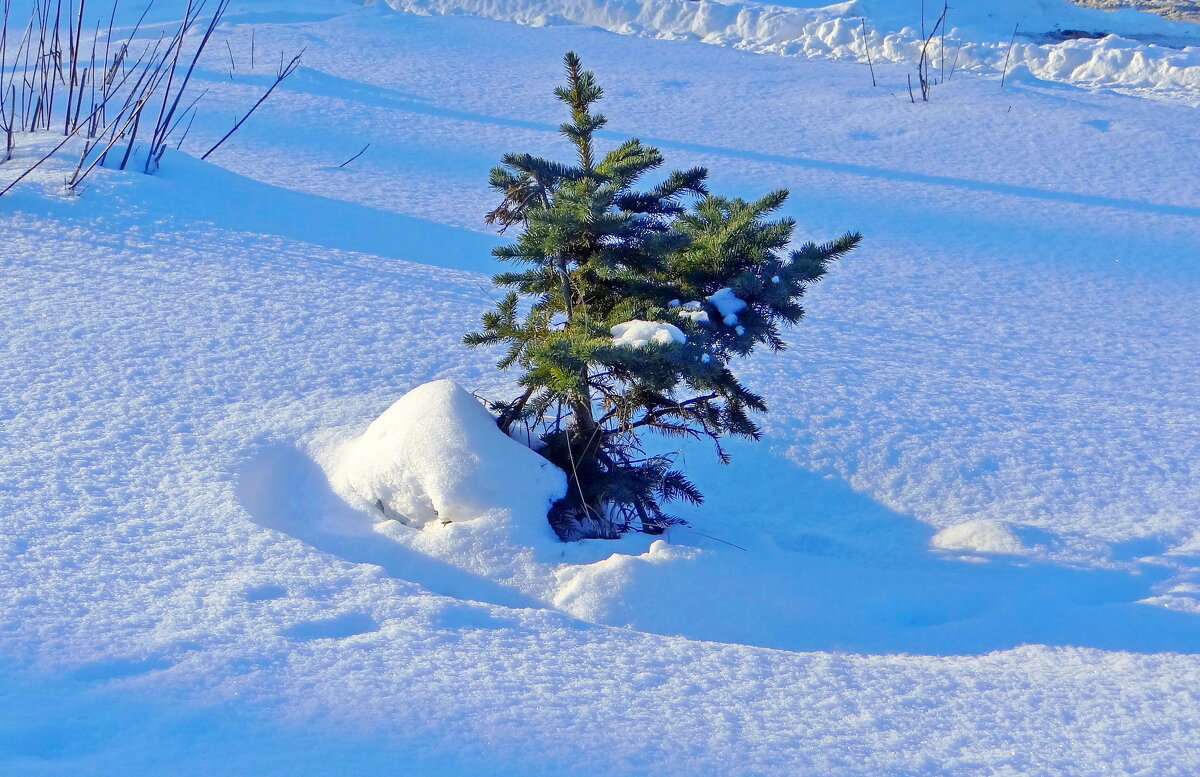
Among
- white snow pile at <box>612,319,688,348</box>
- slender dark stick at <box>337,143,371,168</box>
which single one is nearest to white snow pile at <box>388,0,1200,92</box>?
slender dark stick at <box>337,143,371,168</box>

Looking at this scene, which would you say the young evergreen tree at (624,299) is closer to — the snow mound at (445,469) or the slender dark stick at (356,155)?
the snow mound at (445,469)

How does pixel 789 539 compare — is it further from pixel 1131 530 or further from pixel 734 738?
pixel 734 738

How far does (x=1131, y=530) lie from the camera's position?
2582 millimetres

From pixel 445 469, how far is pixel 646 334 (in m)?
0.51

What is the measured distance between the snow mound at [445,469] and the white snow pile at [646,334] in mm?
365

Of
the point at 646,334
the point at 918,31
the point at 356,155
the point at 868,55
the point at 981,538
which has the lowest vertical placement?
the point at 981,538

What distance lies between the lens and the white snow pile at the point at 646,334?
2.01 m

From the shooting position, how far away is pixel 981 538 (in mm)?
2543

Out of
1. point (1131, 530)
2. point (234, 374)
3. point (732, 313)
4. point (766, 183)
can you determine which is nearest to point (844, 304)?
point (766, 183)

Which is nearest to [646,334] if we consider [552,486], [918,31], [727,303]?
[727,303]

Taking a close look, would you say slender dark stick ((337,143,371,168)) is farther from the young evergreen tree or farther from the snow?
the snow

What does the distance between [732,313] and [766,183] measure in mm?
2971

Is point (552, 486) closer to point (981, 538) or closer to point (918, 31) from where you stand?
point (981, 538)

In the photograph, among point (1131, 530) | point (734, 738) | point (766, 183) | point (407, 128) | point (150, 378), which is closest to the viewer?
point (734, 738)
